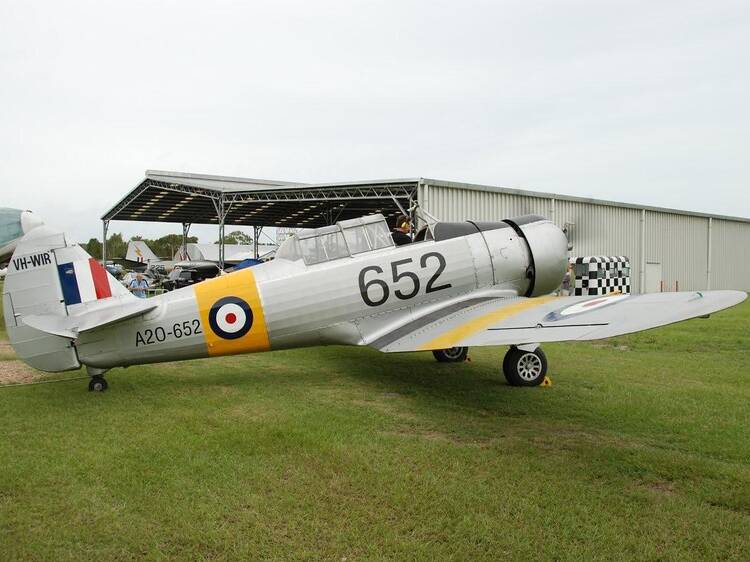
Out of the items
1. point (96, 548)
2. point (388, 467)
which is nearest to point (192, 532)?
point (96, 548)

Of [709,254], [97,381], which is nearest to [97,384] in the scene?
[97,381]

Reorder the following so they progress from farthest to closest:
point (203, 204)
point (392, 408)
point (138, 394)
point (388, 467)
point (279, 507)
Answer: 1. point (203, 204)
2. point (138, 394)
3. point (392, 408)
4. point (388, 467)
5. point (279, 507)

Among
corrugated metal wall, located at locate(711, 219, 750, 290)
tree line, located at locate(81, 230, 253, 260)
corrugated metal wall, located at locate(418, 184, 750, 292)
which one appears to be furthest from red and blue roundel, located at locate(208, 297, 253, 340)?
tree line, located at locate(81, 230, 253, 260)

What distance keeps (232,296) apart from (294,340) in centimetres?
90

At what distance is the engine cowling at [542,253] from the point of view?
24.5 ft

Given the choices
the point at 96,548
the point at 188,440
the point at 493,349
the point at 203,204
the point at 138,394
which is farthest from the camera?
the point at 203,204

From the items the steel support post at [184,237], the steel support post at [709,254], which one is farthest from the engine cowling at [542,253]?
the steel support post at [184,237]

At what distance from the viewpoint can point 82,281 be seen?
606 cm

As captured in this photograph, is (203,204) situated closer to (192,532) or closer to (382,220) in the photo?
(382,220)

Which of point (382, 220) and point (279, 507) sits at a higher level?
point (382, 220)

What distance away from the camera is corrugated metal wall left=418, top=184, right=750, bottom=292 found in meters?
19.5

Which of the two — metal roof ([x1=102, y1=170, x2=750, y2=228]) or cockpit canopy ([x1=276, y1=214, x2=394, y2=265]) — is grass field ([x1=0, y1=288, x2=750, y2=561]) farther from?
metal roof ([x1=102, y1=170, x2=750, y2=228])

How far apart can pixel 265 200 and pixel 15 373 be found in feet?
65.6

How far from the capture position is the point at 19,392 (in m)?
6.18
